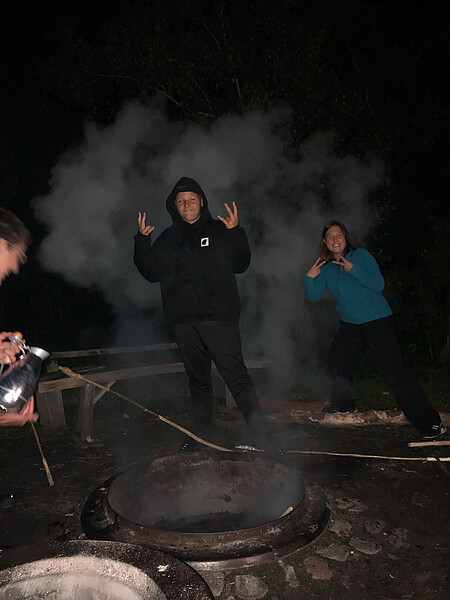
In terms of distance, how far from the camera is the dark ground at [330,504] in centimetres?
224

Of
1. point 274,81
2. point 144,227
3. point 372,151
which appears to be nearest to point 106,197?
point 144,227

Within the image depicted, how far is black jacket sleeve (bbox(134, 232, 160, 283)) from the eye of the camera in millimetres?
3891

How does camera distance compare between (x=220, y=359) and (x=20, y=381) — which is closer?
(x=20, y=381)

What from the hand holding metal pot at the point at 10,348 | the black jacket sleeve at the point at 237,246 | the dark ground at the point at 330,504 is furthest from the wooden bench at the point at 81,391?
the hand holding metal pot at the point at 10,348

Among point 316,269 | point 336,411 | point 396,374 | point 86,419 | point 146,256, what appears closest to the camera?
point 146,256

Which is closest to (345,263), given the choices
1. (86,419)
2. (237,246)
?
(237,246)

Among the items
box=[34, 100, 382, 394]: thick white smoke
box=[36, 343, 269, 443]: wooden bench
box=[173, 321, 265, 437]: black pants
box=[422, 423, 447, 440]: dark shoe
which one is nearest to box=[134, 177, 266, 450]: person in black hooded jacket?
box=[173, 321, 265, 437]: black pants

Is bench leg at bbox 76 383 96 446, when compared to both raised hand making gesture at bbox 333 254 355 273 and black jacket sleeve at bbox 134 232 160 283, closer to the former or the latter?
black jacket sleeve at bbox 134 232 160 283

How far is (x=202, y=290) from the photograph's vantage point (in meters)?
3.78

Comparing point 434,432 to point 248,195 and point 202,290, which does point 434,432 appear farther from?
point 248,195

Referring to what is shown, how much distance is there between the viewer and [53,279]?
17.1 m

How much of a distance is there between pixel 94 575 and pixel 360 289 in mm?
3347

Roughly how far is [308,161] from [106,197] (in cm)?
349

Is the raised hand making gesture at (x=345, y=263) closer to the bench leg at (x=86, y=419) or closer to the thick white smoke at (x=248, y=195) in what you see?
the bench leg at (x=86, y=419)
